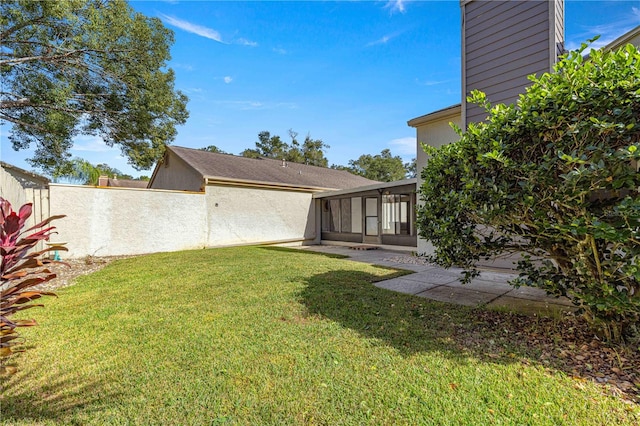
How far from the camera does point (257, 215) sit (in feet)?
44.8

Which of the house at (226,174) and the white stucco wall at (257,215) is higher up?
the house at (226,174)

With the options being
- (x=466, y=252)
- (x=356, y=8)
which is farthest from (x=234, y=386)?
(x=356, y=8)

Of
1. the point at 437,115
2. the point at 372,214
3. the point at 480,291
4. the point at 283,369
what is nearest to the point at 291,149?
the point at 372,214

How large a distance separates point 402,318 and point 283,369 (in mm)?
1874

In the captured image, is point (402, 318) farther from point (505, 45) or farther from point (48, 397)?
point (505, 45)

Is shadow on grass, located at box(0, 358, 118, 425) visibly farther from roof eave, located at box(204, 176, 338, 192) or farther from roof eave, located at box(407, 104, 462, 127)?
roof eave, located at box(204, 176, 338, 192)

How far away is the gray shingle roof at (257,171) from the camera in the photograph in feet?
43.7

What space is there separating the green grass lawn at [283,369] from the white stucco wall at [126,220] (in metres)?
6.44

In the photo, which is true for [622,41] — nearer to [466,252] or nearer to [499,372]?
[466,252]

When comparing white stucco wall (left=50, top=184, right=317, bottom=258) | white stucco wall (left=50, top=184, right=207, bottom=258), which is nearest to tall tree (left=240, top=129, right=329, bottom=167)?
white stucco wall (left=50, top=184, right=317, bottom=258)

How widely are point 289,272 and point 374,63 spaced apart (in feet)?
28.8

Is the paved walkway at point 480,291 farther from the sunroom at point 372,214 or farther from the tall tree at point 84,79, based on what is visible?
the tall tree at point 84,79

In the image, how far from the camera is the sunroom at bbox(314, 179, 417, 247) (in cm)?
1148

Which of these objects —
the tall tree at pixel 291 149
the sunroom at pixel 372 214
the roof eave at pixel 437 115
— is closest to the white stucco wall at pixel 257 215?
the sunroom at pixel 372 214
